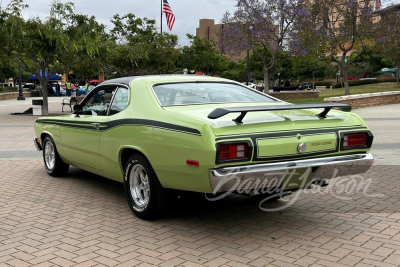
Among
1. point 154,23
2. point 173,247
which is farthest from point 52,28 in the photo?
point 173,247

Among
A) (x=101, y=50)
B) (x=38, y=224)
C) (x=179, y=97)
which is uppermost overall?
(x=101, y=50)

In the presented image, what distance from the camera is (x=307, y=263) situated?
404 centimetres

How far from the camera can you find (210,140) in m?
4.26

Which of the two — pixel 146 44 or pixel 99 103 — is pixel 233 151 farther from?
pixel 146 44

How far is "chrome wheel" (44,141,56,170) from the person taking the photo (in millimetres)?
7789

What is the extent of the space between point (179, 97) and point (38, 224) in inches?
83.5

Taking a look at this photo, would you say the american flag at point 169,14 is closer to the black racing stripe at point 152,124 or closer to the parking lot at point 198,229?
the parking lot at point 198,229

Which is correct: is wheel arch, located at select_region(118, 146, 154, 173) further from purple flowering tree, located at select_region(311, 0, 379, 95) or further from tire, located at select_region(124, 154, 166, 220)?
purple flowering tree, located at select_region(311, 0, 379, 95)

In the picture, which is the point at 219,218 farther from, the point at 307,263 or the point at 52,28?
the point at 52,28

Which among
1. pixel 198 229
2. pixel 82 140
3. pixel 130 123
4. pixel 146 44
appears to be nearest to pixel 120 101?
pixel 130 123

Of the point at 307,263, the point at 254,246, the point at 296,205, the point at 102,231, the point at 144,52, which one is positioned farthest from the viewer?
the point at 144,52

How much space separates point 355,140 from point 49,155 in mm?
5097

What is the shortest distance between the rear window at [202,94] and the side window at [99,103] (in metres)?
0.89

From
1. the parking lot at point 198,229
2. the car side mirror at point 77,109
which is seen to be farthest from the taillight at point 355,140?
the car side mirror at point 77,109
